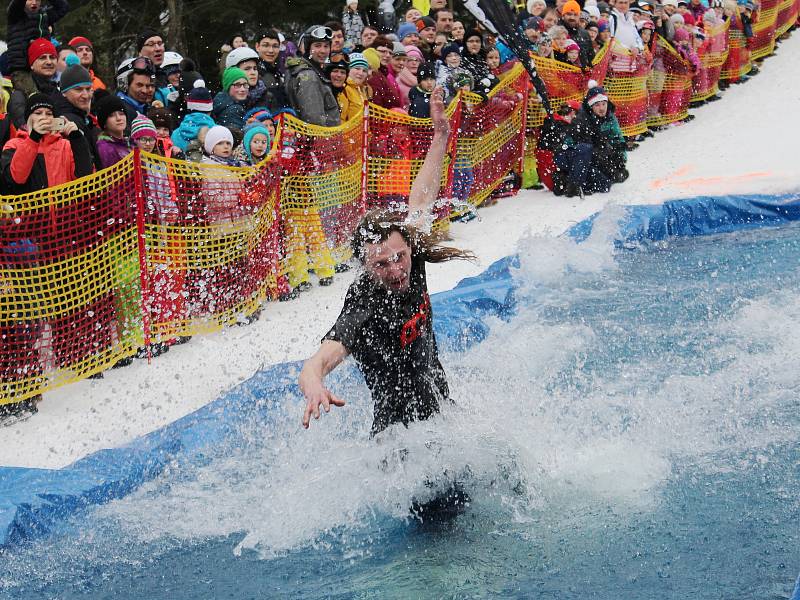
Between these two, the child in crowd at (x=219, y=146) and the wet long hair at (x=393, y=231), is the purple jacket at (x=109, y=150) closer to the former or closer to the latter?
the child in crowd at (x=219, y=146)

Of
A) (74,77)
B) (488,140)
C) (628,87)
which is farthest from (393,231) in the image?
(628,87)

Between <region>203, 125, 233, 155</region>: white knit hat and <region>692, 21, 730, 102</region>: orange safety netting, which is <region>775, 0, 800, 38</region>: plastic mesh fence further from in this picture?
<region>203, 125, 233, 155</region>: white knit hat

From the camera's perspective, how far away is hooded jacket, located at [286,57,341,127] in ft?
30.2

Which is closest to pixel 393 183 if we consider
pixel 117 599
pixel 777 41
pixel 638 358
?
pixel 638 358

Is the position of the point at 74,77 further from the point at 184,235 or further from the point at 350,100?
the point at 350,100

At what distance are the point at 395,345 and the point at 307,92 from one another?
5012mm

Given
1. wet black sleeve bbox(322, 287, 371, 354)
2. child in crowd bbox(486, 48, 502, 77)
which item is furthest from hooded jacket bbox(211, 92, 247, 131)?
wet black sleeve bbox(322, 287, 371, 354)

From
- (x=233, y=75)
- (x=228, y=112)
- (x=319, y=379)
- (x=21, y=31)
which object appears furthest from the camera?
(x=233, y=75)

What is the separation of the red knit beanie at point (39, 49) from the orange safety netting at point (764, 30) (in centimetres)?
1489

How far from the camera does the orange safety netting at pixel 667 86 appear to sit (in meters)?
15.3

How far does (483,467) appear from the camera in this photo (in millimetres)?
5066

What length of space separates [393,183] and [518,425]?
4.63 metres

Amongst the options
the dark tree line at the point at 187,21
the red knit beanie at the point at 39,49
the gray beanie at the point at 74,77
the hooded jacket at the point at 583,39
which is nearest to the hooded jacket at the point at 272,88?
the red knit beanie at the point at 39,49

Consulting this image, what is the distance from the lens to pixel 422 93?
10805 millimetres
